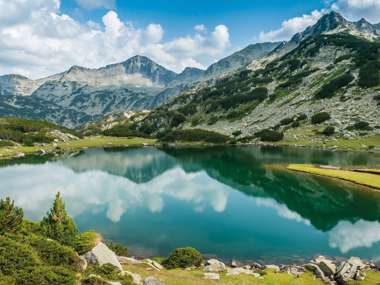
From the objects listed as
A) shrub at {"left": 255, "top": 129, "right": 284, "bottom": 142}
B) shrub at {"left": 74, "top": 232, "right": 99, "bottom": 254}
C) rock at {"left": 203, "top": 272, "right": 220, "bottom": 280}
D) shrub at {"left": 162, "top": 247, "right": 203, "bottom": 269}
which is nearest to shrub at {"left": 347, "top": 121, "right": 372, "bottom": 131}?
shrub at {"left": 255, "top": 129, "right": 284, "bottom": 142}

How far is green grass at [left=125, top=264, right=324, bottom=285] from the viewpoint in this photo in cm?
2754

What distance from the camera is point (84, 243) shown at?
27406 millimetres

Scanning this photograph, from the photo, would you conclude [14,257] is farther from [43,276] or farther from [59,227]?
[59,227]

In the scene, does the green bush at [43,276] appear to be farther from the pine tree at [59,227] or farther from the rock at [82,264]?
the pine tree at [59,227]

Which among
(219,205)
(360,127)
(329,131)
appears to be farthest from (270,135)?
(219,205)

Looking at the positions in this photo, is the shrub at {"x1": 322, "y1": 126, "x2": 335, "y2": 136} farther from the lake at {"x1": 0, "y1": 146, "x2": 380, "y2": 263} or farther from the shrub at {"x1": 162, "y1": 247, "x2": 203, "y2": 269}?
the shrub at {"x1": 162, "y1": 247, "x2": 203, "y2": 269}

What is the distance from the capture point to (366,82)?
191 metres

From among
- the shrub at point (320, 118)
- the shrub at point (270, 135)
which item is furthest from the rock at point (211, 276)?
the shrub at point (320, 118)

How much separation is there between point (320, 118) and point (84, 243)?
16472 centimetres

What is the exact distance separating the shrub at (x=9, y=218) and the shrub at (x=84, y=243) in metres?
4.47

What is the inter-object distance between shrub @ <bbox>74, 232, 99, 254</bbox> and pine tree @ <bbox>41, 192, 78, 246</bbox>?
0.39 metres

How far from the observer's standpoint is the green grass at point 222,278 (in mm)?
27539

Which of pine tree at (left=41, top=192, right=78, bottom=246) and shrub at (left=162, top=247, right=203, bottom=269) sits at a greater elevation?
pine tree at (left=41, top=192, right=78, bottom=246)

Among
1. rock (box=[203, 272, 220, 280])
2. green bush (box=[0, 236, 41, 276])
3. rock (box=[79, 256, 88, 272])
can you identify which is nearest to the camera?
green bush (box=[0, 236, 41, 276])
